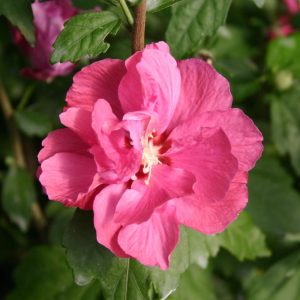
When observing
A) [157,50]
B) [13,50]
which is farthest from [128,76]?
[13,50]

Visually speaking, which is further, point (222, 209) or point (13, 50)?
point (13, 50)

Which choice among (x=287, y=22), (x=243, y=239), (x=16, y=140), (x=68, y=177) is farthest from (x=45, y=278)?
(x=287, y=22)

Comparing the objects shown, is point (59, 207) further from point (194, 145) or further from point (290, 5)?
point (290, 5)

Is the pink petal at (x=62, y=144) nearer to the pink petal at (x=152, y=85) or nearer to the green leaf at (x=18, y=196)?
the pink petal at (x=152, y=85)

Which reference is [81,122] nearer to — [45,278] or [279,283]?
[45,278]

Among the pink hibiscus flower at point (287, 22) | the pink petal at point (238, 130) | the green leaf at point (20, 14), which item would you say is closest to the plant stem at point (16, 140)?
the green leaf at point (20, 14)

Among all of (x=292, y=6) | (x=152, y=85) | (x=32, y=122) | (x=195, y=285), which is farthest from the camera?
(x=292, y=6)

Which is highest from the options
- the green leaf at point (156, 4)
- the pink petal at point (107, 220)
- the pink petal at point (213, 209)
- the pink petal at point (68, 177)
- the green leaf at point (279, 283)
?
the green leaf at point (156, 4)
